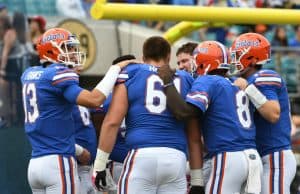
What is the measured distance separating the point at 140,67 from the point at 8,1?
6453mm

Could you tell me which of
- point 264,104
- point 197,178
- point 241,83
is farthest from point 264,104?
point 197,178

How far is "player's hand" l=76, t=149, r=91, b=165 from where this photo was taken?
7.41m

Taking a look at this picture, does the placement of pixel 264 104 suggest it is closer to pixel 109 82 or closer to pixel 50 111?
pixel 109 82

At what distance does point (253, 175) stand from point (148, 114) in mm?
924

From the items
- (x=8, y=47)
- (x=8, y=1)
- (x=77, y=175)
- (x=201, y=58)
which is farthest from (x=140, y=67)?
(x=8, y=1)

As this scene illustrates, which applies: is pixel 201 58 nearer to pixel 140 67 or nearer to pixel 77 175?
pixel 140 67

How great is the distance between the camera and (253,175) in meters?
6.86

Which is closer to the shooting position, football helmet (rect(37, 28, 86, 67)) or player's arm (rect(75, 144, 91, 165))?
football helmet (rect(37, 28, 86, 67))

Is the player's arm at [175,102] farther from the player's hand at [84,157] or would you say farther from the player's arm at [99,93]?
the player's hand at [84,157]

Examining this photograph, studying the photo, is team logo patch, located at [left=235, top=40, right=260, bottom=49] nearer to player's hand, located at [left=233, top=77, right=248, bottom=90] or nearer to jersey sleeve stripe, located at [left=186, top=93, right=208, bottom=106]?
player's hand, located at [left=233, top=77, right=248, bottom=90]

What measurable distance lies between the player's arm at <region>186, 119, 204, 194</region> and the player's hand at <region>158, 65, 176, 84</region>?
0.37 meters

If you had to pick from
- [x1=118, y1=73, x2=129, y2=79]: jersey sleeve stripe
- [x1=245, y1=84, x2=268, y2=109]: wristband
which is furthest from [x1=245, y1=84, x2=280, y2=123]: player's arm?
[x1=118, y1=73, x2=129, y2=79]: jersey sleeve stripe

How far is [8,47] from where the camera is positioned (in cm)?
1087

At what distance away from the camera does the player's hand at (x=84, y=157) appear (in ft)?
24.3
